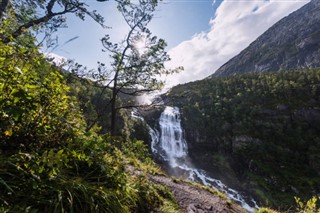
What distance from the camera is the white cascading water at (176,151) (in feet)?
172

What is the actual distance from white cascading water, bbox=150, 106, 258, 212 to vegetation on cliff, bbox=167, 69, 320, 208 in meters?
5.60

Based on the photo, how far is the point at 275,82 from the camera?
80.6 m

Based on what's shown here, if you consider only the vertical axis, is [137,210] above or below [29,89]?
below

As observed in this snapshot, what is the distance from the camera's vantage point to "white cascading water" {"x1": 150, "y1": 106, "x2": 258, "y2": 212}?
52.5 m

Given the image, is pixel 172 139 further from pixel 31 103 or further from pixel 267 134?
pixel 31 103

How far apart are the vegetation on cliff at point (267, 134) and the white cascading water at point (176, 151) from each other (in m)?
5.60

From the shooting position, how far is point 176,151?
57.1 metres

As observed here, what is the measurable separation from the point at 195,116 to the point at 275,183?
34.4m

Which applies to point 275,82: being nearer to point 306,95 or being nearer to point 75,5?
point 306,95

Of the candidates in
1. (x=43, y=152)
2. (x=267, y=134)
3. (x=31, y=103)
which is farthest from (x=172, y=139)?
(x=31, y=103)

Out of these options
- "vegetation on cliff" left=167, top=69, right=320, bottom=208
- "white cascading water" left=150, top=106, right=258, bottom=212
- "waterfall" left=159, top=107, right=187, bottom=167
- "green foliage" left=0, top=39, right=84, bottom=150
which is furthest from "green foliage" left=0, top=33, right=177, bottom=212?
"vegetation on cliff" left=167, top=69, right=320, bottom=208

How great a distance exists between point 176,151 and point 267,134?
101ft

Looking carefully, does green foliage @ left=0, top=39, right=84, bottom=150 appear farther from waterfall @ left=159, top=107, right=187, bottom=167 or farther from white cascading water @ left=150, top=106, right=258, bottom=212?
waterfall @ left=159, top=107, right=187, bottom=167

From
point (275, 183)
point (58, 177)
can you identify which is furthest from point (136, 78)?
point (275, 183)
